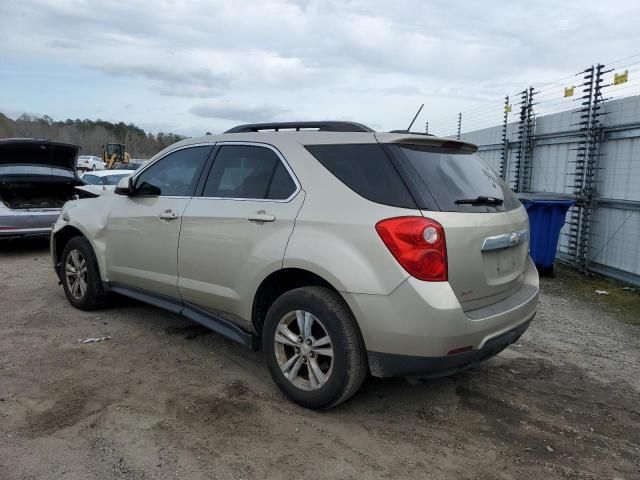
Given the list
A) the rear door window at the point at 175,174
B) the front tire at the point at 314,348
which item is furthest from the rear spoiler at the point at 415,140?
the rear door window at the point at 175,174

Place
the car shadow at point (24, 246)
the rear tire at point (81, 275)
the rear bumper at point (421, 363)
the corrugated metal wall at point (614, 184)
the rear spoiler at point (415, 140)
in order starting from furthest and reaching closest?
the car shadow at point (24, 246) < the corrugated metal wall at point (614, 184) < the rear tire at point (81, 275) < the rear spoiler at point (415, 140) < the rear bumper at point (421, 363)

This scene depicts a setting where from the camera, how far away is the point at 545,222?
7645 millimetres

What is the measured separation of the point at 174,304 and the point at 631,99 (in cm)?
672

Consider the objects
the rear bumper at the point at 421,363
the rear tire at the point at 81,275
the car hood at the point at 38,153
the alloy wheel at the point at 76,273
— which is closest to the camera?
the rear bumper at the point at 421,363

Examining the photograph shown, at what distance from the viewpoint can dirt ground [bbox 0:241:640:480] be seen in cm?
277

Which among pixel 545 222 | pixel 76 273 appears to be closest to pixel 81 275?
pixel 76 273

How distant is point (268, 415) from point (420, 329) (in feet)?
3.89

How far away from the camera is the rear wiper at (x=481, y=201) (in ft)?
10.2

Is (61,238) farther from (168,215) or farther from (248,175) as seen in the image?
(248,175)

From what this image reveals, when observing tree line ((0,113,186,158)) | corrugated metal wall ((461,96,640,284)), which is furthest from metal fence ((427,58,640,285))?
tree line ((0,113,186,158))

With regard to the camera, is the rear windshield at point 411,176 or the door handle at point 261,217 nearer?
the rear windshield at point 411,176

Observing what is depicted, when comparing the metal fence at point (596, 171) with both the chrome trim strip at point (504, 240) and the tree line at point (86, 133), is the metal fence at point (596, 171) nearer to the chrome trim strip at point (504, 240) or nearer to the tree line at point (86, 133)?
the chrome trim strip at point (504, 240)

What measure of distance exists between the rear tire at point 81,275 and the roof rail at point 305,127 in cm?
211

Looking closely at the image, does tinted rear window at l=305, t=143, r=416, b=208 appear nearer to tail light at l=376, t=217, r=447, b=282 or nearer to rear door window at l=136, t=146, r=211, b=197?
tail light at l=376, t=217, r=447, b=282
